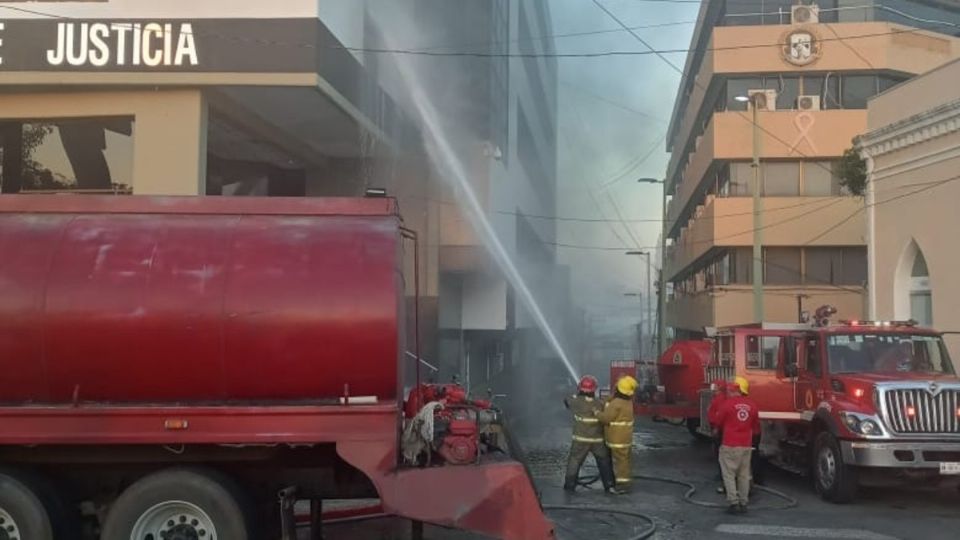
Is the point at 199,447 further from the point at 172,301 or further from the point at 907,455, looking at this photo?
the point at 907,455

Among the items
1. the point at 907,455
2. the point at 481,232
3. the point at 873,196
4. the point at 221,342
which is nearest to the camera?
the point at 221,342

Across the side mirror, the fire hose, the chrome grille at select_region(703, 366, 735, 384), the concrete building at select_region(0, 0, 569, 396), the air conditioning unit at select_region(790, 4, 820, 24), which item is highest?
the air conditioning unit at select_region(790, 4, 820, 24)

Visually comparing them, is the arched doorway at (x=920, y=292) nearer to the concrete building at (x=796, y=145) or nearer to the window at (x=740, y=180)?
the concrete building at (x=796, y=145)

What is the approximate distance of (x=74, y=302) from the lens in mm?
5805

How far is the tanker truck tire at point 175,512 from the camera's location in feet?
19.2

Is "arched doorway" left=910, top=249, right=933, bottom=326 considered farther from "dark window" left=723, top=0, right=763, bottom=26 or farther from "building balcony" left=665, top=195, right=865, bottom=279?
"dark window" left=723, top=0, right=763, bottom=26

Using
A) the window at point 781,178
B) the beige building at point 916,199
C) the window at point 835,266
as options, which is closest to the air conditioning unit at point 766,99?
the window at point 781,178

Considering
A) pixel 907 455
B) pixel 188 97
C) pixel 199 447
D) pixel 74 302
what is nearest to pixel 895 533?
pixel 907 455

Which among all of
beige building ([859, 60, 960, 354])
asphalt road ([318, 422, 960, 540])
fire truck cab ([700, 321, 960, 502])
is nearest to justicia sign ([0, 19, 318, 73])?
asphalt road ([318, 422, 960, 540])

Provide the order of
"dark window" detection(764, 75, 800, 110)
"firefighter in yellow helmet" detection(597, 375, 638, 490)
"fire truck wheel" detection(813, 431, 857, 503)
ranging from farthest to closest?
"dark window" detection(764, 75, 800, 110) < "firefighter in yellow helmet" detection(597, 375, 638, 490) < "fire truck wheel" detection(813, 431, 857, 503)

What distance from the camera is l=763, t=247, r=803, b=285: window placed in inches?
1278

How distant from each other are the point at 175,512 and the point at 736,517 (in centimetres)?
580

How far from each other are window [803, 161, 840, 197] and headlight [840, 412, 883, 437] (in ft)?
80.0

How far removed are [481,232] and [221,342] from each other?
15356mm
